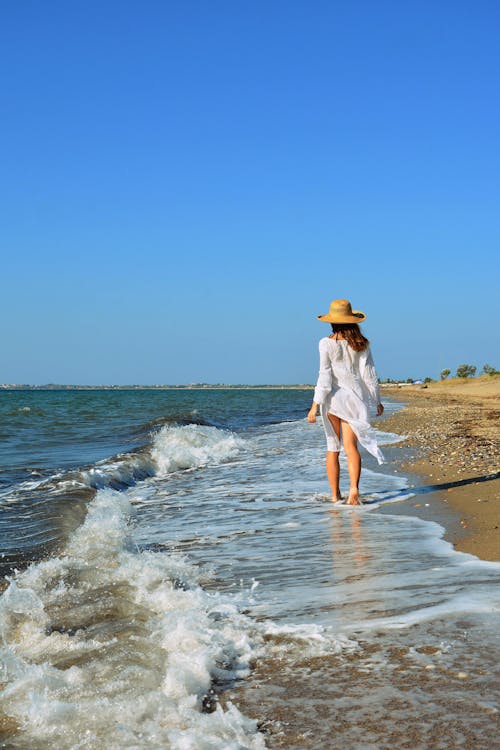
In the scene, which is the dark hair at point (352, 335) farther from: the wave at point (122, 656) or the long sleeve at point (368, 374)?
the wave at point (122, 656)

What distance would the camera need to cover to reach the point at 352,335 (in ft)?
22.3

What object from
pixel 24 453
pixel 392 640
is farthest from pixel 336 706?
pixel 24 453

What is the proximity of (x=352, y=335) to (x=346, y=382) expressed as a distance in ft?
1.46

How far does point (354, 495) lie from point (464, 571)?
2.69 metres

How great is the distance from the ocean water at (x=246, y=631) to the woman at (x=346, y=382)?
471mm

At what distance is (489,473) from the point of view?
798cm

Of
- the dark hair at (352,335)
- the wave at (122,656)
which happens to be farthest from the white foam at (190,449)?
the wave at (122,656)

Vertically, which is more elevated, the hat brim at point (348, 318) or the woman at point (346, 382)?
the hat brim at point (348, 318)

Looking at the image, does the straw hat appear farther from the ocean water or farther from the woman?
the ocean water

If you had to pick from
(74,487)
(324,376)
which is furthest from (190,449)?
(324,376)

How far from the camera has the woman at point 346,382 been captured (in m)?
6.78

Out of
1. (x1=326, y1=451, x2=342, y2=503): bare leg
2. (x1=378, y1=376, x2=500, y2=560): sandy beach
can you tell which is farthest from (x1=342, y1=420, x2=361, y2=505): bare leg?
(x1=378, y1=376, x2=500, y2=560): sandy beach

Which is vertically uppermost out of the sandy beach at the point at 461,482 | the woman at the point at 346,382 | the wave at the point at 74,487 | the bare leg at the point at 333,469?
the woman at the point at 346,382

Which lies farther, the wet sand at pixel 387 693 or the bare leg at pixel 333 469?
the bare leg at pixel 333 469
